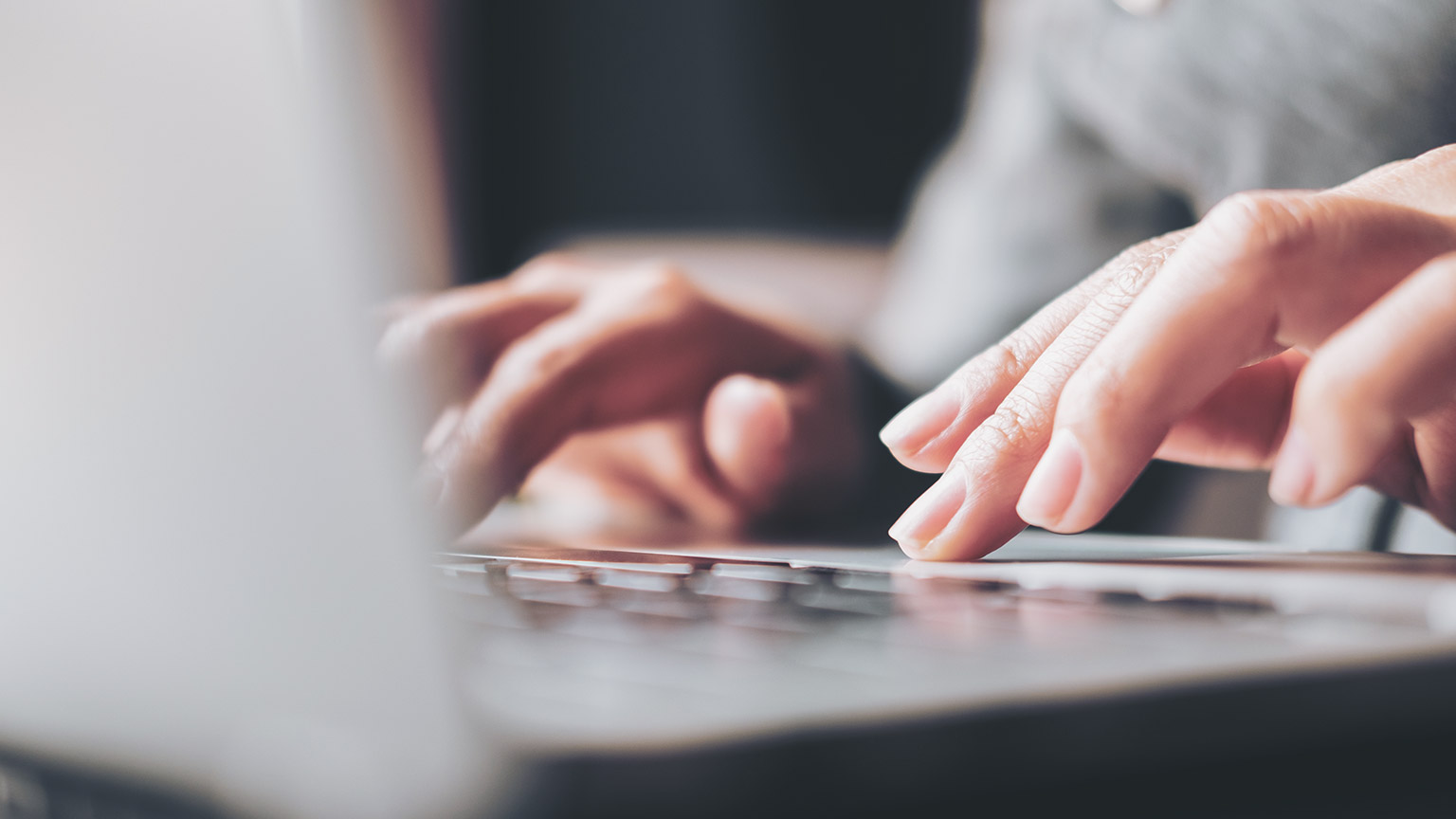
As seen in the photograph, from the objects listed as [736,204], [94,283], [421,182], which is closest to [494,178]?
[421,182]

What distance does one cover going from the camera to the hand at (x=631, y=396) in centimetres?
54

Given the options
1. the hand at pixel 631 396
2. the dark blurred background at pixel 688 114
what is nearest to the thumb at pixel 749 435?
the hand at pixel 631 396

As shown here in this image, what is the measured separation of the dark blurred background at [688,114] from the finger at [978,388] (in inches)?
59.4

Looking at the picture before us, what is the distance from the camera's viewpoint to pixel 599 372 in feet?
1.93

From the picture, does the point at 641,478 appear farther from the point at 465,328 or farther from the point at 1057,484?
the point at 1057,484

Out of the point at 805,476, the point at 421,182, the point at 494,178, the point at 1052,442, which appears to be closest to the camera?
the point at 1052,442

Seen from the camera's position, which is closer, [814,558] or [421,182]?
[814,558]

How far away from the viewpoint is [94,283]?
15cm

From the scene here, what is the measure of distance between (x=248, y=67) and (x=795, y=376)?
0.63 m

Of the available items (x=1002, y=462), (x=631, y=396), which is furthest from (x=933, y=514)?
(x=631, y=396)

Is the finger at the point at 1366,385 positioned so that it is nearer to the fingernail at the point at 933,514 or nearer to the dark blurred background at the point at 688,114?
the fingernail at the point at 933,514

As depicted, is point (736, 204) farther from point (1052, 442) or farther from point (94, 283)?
point (94, 283)

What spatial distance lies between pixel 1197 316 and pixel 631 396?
1.30 ft

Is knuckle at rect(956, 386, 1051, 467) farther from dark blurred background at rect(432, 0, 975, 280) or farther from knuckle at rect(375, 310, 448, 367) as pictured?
dark blurred background at rect(432, 0, 975, 280)
